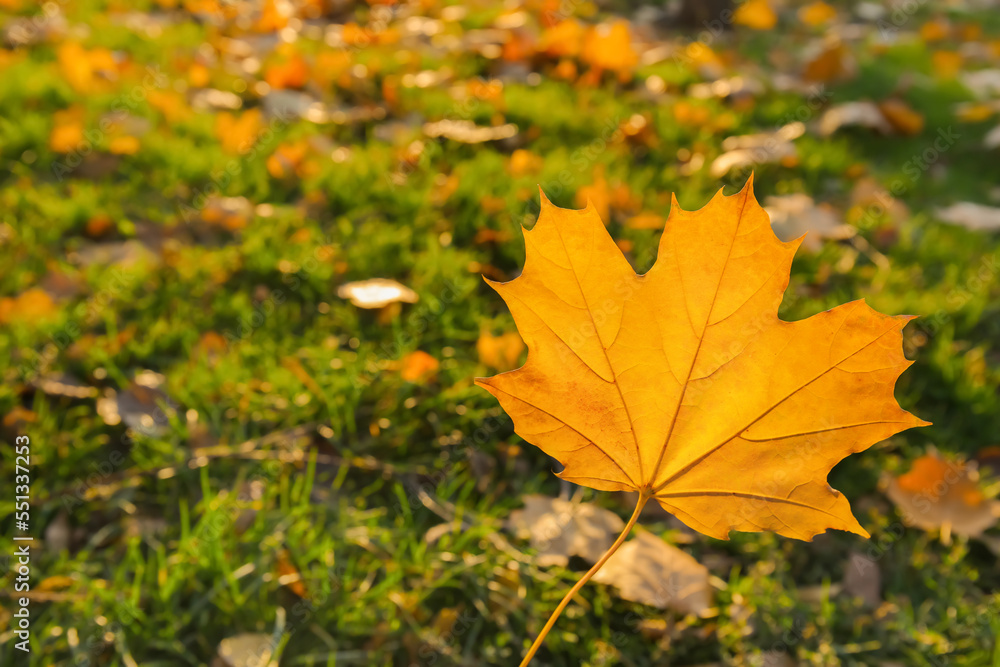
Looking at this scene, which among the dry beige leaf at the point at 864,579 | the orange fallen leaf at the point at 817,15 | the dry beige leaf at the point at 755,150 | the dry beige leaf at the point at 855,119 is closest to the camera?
the dry beige leaf at the point at 864,579

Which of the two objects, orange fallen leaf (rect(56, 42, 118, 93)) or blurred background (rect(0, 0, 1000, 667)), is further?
orange fallen leaf (rect(56, 42, 118, 93))

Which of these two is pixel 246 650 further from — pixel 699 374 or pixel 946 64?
pixel 946 64

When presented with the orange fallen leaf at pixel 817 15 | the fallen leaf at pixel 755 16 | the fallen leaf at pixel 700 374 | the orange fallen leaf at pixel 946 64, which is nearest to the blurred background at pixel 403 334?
the orange fallen leaf at pixel 946 64

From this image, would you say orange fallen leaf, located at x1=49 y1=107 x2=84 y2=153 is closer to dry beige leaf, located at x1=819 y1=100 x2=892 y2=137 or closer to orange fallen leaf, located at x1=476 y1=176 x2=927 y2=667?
orange fallen leaf, located at x1=476 y1=176 x2=927 y2=667

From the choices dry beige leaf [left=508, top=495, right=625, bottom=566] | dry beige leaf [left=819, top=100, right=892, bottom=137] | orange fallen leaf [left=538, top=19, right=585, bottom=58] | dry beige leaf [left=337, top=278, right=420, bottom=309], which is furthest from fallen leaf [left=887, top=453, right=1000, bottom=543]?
orange fallen leaf [left=538, top=19, right=585, bottom=58]

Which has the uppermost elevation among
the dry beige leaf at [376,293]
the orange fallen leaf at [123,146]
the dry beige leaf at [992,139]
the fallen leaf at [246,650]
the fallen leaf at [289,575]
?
the orange fallen leaf at [123,146]

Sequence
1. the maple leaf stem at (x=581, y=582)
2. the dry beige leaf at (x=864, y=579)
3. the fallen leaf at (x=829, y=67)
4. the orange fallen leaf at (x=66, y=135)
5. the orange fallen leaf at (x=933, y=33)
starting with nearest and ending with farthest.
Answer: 1. the maple leaf stem at (x=581, y=582)
2. the dry beige leaf at (x=864, y=579)
3. the orange fallen leaf at (x=66, y=135)
4. the fallen leaf at (x=829, y=67)
5. the orange fallen leaf at (x=933, y=33)

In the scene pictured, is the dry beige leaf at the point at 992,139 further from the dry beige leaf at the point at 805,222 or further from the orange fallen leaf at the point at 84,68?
the orange fallen leaf at the point at 84,68

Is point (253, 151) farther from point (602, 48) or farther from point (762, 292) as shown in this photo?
point (762, 292)
